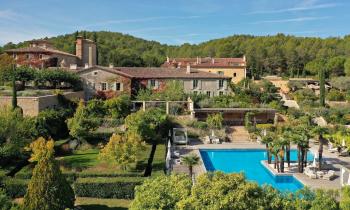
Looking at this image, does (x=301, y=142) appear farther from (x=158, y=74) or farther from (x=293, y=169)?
(x=158, y=74)

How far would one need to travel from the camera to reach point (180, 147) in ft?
115

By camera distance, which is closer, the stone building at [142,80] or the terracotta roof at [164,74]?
the stone building at [142,80]

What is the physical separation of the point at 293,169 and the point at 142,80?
25.6 m

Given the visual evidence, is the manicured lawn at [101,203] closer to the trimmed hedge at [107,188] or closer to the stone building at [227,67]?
the trimmed hedge at [107,188]

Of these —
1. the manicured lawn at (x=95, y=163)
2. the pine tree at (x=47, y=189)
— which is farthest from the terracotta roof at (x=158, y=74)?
the pine tree at (x=47, y=189)

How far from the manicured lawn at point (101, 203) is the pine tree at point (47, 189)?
2.40 meters

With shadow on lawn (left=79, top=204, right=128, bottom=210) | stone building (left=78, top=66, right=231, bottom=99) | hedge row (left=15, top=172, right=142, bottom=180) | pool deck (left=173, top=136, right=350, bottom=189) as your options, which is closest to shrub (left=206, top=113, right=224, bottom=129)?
pool deck (left=173, top=136, right=350, bottom=189)

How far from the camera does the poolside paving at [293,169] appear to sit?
981 inches

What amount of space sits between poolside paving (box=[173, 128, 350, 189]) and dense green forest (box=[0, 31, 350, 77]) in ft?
142

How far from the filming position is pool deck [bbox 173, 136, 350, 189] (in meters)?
24.9

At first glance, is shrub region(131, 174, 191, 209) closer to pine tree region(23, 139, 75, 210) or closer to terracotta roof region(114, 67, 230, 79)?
pine tree region(23, 139, 75, 210)

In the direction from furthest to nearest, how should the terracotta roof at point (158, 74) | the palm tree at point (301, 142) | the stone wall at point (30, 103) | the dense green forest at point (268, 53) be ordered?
the dense green forest at point (268, 53) → the terracotta roof at point (158, 74) → the stone wall at point (30, 103) → the palm tree at point (301, 142)

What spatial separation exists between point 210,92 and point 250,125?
32.5 feet

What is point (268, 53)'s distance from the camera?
8738 centimetres
